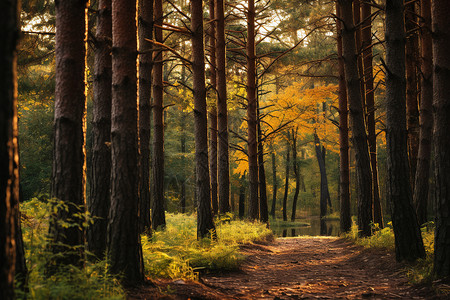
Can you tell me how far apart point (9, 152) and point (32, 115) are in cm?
2966

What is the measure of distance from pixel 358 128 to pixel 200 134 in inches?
196

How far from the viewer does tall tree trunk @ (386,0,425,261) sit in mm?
7215

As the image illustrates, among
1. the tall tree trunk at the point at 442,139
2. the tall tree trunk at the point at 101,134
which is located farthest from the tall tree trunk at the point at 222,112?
the tall tree trunk at the point at 442,139

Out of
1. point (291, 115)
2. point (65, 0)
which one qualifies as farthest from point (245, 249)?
point (291, 115)

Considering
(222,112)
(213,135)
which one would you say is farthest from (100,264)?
(213,135)

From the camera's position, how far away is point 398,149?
7395 mm

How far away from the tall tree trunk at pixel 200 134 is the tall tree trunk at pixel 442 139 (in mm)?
5633

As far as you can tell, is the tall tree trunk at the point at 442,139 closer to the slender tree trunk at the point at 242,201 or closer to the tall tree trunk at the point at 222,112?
the tall tree trunk at the point at 222,112

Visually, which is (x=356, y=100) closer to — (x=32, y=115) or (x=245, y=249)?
(x=245, y=249)

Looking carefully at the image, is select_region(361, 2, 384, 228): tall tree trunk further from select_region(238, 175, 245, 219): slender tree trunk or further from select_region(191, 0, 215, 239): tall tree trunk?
select_region(238, 175, 245, 219): slender tree trunk

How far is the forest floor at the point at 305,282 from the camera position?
17.5 feet

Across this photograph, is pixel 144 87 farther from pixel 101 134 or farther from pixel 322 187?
pixel 322 187

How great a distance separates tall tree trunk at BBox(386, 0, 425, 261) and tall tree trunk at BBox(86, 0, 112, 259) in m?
5.32

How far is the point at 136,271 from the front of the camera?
4.98 metres
